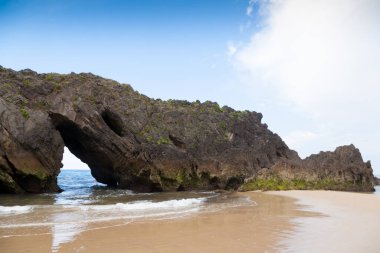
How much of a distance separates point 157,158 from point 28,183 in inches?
380

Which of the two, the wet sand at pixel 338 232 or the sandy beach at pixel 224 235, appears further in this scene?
the sandy beach at pixel 224 235

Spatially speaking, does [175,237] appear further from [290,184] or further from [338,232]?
[290,184]

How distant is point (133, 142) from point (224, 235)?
64.4 ft

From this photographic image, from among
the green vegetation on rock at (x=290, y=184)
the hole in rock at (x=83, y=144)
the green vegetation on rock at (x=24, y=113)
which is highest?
the green vegetation on rock at (x=24, y=113)

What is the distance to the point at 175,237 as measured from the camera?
10000mm

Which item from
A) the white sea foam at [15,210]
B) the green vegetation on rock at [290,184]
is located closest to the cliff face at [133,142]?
the green vegetation on rock at [290,184]

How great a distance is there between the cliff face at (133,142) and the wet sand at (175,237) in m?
14.9

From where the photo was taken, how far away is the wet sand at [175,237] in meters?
8.67

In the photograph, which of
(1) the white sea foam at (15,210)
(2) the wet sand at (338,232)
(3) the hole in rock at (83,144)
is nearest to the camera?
(2) the wet sand at (338,232)

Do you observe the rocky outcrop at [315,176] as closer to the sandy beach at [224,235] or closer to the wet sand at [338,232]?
the wet sand at [338,232]

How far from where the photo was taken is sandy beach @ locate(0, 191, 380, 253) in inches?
339

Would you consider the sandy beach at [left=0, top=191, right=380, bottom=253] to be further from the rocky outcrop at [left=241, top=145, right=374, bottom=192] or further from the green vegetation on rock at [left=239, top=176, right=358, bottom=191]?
the rocky outcrop at [left=241, top=145, right=374, bottom=192]

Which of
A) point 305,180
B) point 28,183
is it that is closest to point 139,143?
point 28,183

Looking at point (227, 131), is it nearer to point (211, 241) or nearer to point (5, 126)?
point (5, 126)
